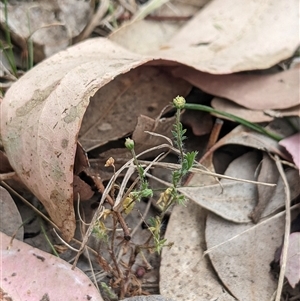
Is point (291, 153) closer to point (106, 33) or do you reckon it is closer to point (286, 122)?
point (286, 122)

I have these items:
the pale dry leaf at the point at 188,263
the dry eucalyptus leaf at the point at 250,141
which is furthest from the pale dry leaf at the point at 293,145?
the pale dry leaf at the point at 188,263

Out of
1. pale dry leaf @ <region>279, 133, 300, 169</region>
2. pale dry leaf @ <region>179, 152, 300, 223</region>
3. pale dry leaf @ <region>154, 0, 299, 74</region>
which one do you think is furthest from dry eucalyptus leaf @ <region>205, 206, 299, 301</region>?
pale dry leaf @ <region>154, 0, 299, 74</region>

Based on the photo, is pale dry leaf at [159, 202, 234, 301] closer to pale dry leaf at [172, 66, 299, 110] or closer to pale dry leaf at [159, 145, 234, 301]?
pale dry leaf at [159, 145, 234, 301]

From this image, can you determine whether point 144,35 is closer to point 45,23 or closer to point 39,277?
point 45,23

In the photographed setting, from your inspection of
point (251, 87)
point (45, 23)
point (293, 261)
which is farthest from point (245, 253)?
point (45, 23)

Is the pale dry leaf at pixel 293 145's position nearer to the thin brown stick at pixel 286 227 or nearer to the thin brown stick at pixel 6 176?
the thin brown stick at pixel 286 227

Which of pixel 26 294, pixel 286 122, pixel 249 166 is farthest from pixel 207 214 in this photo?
pixel 26 294
